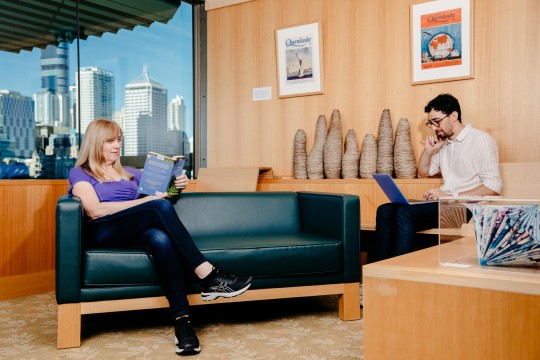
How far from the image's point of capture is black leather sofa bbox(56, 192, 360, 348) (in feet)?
7.93

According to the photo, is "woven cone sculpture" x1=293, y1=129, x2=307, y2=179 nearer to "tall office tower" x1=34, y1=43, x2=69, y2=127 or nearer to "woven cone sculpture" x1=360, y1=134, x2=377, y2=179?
"woven cone sculpture" x1=360, y1=134, x2=377, y2=179

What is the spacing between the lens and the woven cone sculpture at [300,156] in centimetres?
443

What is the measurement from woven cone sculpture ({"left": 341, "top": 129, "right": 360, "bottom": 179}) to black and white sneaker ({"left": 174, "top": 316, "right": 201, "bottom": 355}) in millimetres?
2149

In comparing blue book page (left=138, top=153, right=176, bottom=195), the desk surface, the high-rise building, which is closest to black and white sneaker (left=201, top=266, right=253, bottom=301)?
blue book page (left=138, top=153, right=176, bottom=195)

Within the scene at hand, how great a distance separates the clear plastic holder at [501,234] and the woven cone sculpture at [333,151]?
2.38 metres

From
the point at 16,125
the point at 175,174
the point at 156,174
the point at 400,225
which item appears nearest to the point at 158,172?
the point at 156,174

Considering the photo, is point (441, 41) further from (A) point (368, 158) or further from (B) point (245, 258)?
(B) point (245, 258)

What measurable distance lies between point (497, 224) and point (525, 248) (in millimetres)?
107

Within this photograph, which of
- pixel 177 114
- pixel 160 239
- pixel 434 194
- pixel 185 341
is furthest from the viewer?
pixel 177 114

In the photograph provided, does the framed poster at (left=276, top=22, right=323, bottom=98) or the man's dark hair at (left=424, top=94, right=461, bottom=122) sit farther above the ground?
the framed poster at (left=276, top=22, right=323, bottom=98)

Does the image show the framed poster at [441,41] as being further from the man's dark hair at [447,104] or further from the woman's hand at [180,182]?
the woman's hand at [180,182]

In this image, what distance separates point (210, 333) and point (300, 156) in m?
2.15

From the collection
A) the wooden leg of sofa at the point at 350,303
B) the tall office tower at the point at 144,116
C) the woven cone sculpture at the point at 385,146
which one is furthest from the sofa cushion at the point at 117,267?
the tall office tower at the point at 144,116

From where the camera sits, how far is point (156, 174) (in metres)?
2.80
